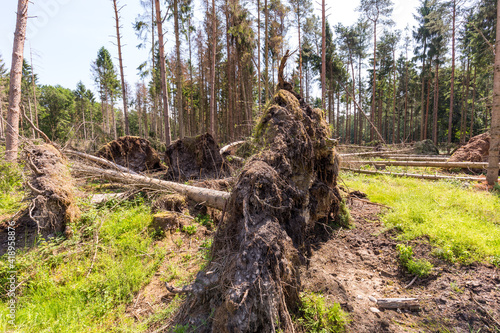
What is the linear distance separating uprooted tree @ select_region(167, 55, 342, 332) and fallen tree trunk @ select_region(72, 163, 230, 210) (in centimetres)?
171

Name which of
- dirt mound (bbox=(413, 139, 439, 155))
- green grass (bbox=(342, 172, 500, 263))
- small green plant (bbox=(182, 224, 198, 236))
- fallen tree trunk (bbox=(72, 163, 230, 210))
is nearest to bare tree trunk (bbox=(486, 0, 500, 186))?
green grass (bbox=(342, 172, 500, 263))

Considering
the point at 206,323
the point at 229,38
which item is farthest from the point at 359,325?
the point at 229,38

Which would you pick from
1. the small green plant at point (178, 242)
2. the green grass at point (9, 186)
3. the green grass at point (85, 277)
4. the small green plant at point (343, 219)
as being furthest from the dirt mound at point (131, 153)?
the small green plant at point (343, 219)

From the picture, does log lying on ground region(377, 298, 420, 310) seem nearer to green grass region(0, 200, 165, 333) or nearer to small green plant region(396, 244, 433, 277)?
small green plant region(396, 244, 433, 277)

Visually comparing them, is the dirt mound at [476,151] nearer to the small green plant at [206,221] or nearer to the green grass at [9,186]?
the small green plant at [206,221]

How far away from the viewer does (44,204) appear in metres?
3.88

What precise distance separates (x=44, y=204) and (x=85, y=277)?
5.29 feet

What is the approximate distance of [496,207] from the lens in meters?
5.34

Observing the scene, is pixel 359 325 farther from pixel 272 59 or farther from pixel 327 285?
pixel 272 59

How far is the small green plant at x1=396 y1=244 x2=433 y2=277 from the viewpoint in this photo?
3287 mm

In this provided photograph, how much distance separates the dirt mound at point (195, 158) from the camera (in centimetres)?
771

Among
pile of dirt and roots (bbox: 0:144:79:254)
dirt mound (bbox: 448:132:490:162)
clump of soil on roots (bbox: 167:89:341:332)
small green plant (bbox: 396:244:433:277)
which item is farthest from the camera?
dirt mound (bbox: 448:132:490:162)

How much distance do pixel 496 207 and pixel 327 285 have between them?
5.63 m

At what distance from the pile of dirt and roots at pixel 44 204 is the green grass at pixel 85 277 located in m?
0.30
